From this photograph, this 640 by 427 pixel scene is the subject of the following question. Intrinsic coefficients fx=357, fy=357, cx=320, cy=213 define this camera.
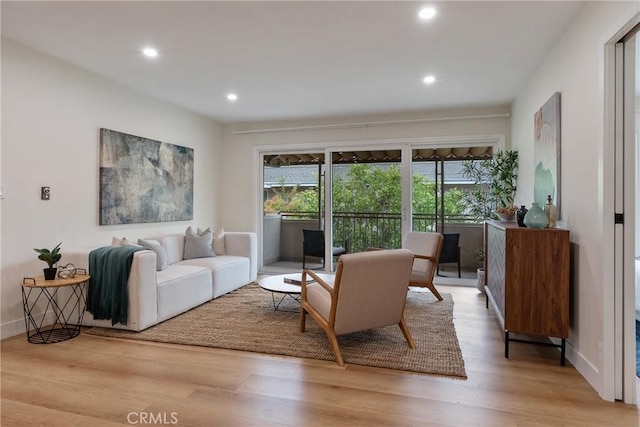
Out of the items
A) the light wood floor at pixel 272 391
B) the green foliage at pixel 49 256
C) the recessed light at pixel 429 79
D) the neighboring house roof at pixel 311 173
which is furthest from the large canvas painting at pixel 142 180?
the recessed light at pixel 429 79

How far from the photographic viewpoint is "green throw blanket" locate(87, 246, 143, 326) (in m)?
3.19

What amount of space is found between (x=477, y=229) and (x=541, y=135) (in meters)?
2.17

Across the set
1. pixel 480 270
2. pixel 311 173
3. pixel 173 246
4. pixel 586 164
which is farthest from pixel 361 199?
pixel 586 164

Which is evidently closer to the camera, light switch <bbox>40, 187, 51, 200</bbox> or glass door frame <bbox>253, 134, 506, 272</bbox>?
light switch <bbox>40, 187, 51, 200</bbox>

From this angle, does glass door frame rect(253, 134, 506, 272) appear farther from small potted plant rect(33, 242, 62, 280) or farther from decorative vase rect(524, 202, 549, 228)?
small potted plant rect(33, 242, 62, 280)

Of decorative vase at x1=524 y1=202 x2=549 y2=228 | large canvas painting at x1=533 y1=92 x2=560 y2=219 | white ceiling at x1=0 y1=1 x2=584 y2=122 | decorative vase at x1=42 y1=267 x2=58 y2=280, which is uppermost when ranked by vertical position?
white ceiling at x1=0 y1=1 x2=584 y2=122

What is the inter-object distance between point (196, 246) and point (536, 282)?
385 centimetres

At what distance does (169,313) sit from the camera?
3.56 m

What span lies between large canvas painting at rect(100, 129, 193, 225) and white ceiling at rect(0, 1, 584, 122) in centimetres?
72

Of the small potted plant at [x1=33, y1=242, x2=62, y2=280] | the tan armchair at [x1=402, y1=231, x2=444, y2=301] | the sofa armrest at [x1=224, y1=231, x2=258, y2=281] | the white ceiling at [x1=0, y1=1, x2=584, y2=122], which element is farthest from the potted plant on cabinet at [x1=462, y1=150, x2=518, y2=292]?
the small potted plant at [x1=33, y1=242, x2=62, y2=280]

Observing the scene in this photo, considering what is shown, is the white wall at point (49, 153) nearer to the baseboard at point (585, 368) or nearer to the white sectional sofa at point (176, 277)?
the white sectional sofa at point (176, 277)

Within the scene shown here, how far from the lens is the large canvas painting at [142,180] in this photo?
399cm

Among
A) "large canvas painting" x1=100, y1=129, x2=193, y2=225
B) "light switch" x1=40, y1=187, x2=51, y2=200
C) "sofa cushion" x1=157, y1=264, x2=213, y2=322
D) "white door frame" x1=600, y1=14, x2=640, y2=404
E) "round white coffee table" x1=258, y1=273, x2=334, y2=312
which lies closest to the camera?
"white door frame" x1=600, y1=14, x2=640, y2=404

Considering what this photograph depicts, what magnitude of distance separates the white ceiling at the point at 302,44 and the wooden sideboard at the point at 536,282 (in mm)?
1624
